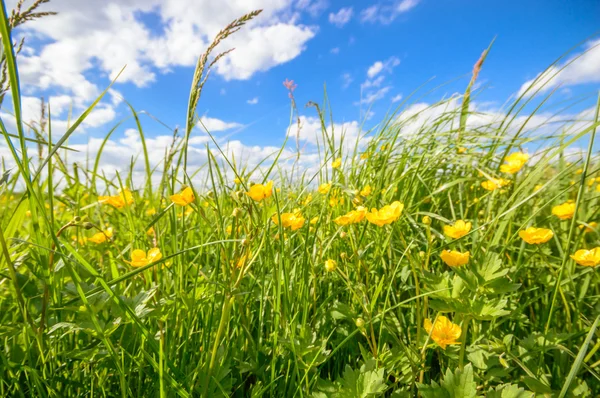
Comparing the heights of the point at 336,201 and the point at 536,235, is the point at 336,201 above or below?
above

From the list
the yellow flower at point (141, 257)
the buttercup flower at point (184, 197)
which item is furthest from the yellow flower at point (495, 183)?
the yellow flower at point (141, 257)

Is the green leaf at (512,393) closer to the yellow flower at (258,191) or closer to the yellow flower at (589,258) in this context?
the yellow flower at (589,258)

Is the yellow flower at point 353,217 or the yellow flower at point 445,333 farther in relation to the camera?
the yellow flower at point 353,217

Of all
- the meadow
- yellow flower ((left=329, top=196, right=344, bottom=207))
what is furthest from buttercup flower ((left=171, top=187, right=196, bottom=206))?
yellow flower ((left=329, top=196, right=344, bottom=207))

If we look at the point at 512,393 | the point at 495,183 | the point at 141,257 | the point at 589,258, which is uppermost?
the point at 495,183

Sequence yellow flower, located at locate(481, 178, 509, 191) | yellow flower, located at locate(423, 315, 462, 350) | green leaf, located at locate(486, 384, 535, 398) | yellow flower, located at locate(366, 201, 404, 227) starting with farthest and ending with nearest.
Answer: yellow flower, located at locate(481, 178, 509, 191) → yellow flower, located at locate(366, 201, 404, 227) → yellow flower, located at locate(423, 315, 462, 350) → green leaf, located at locate(486, 384, 535, 398)

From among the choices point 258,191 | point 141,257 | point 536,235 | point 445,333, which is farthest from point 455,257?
point 141,257

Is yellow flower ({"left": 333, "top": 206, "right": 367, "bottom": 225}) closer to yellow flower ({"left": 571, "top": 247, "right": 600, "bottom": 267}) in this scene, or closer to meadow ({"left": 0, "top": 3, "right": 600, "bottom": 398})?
meadow ({"left": 0, "top": 3, "right": 600, "bottom": 398})

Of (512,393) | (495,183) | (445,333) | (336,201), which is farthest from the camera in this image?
(336,201)

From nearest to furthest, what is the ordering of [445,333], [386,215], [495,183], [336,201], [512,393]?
[512,393] → [445,333] → [386,215] → [495,183] → [336,201]

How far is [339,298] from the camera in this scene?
4.61 ft

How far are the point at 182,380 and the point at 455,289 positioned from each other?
71 cm

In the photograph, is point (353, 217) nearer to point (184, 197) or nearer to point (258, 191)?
point (258, 191)

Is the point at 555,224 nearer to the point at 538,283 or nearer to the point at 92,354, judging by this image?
the point at 538,283
